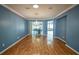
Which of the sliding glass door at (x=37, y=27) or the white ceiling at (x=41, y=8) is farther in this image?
the sliding glass door at (x=37, y=27)

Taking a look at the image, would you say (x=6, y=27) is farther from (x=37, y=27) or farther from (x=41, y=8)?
(x=37, y=27)

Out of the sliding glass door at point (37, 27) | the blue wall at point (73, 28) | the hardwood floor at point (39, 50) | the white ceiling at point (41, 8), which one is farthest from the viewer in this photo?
the sliding glass door at point (37, 27)

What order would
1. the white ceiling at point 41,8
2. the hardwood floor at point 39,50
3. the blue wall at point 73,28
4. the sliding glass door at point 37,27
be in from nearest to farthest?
the blue wall at point 73,28, the hardwood floor at point 39,50, the white ceiling at point 41,8, the sliding glass door at point 37,27

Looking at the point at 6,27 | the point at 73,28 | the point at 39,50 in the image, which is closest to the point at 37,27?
the point at 39,50

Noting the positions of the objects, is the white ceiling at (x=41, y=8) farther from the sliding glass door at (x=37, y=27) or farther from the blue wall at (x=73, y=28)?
the sliding glass door at (x=37, y=27)

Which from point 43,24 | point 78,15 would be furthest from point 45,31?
point 78,15

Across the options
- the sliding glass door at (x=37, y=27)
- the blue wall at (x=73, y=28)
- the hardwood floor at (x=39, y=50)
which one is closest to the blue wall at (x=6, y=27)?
the hardwood floor at (x=39, y=50)

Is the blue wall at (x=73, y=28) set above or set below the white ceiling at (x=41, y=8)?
below

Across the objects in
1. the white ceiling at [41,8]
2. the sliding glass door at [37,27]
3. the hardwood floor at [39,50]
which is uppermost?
the white ceiling at [41,8]

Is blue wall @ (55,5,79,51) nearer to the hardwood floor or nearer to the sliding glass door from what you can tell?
the hardwood floor
